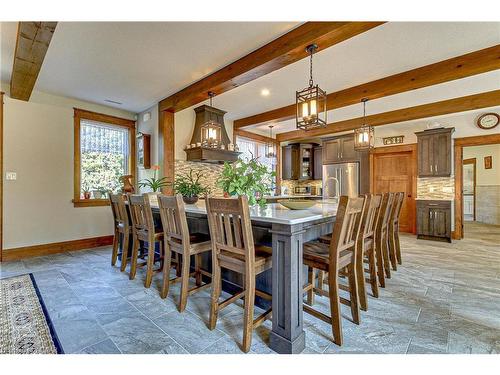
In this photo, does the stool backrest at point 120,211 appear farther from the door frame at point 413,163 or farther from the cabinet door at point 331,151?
the door frame at point 413,163

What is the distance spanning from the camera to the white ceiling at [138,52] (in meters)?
2.30

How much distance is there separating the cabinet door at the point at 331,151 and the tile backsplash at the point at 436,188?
1885mm

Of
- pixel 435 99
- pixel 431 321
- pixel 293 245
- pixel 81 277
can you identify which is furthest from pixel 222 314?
pixel 435 99

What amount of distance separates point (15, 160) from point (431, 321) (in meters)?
5.41

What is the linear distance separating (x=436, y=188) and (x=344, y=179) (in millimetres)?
1893

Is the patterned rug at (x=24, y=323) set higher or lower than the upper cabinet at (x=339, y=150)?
lower

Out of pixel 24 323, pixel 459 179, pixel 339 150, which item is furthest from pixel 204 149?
pixel 459 179

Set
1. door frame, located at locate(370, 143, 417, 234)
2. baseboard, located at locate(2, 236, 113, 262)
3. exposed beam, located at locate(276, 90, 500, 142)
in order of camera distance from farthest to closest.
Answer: door frame, located at locate(370, 143, 417, 234), exposed beam, located at locate(276, 90, 500, 142), baseboard, located at locate(2, 236, 113, 262)

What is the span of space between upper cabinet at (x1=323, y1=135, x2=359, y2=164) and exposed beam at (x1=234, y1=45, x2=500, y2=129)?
235 centimetres

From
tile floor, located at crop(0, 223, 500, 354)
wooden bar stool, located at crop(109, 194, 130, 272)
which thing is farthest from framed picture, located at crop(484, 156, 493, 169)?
wooden bar stool, located at crop(109, 194, 130, 272)

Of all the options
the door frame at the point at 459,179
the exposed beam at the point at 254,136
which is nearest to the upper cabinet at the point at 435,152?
the door frame at the point at 459,179

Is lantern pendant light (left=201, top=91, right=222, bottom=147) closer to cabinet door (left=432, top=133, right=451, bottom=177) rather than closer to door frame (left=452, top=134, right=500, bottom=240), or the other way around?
cabinet door (left=432, top=133, right=451, bottom=177)

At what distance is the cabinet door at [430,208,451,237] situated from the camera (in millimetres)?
4855

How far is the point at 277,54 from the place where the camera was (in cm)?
245
